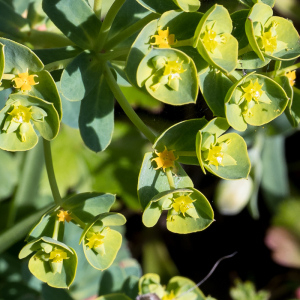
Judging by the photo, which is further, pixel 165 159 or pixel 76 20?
pixel 76 20

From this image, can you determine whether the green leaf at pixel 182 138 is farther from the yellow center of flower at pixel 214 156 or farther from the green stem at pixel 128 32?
the green stem at pixel 128 32

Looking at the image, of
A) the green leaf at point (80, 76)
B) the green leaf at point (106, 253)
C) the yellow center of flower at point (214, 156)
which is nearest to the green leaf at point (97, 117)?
the green leaf at point (80, 76)

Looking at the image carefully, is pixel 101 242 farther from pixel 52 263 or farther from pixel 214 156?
pixel 214 156

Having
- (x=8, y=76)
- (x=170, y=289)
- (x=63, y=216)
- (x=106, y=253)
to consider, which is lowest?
(x=170, y=289)

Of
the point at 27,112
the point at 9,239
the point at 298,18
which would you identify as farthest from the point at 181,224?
the point at 298,18

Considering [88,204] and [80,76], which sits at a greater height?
[80,76]

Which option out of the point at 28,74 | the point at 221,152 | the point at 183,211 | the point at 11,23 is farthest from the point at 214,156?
the point at 11,23

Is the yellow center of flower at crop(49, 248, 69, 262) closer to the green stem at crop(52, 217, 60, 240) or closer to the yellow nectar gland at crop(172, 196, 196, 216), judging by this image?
the green stem at crop(52, 217, 60, 240)
